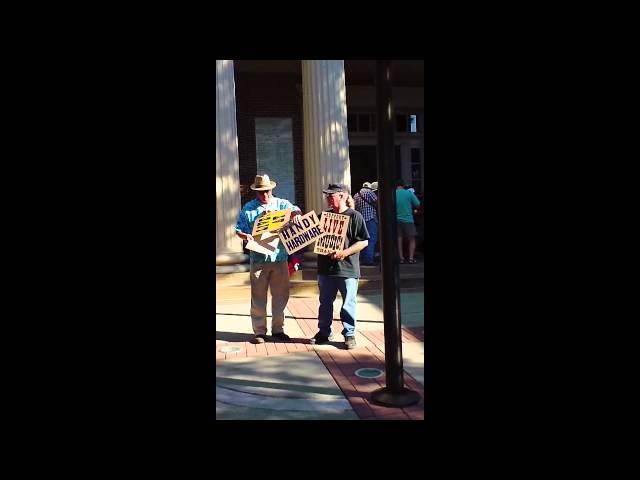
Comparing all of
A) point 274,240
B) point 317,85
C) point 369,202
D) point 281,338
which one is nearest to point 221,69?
point 317,85

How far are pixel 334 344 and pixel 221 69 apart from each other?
16.2 ft

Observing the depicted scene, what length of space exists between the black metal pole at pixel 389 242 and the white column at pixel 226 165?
4.79 meters

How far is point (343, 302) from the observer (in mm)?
5031

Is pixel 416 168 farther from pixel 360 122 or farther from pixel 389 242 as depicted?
pixel 389 242

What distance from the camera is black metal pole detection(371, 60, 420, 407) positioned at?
125 inches

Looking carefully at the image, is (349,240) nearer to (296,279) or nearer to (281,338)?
(281,338)

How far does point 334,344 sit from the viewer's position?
202 inches

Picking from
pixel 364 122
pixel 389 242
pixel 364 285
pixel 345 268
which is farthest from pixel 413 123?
pixel 389 242

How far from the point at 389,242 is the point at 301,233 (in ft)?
5.45

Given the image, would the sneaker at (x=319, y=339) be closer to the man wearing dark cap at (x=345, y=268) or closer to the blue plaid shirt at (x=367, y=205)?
the man wearing dark cap at (x=345, y=268)

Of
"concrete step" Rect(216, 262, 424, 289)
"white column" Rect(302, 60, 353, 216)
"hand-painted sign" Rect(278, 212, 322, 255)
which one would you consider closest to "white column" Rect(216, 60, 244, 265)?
"concrete step" Rect(216, 262, 424, 289)

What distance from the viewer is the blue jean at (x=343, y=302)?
196 inches

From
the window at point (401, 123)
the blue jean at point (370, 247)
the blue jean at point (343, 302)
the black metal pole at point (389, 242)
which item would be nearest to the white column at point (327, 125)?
the blue jean at point (370, 247)

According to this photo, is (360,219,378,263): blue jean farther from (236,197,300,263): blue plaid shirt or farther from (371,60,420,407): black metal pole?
(371,60,420,407): black metal pole
